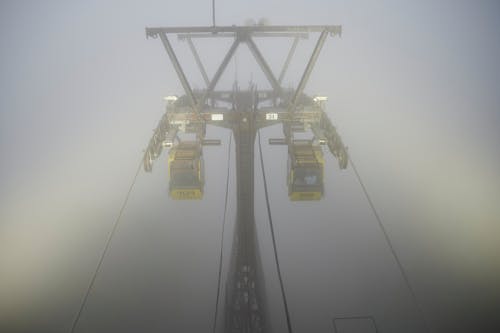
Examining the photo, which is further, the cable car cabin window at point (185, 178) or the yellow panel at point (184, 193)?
the yellow panel at point (184, 193)

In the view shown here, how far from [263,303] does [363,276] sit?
12670mm

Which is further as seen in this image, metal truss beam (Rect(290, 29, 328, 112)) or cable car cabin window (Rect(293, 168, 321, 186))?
cable car cabin window (Rect(293, 168, 321, 186))

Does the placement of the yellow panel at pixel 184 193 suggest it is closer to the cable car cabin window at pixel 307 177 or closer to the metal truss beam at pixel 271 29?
the cable car cabin window at pixel 307 177

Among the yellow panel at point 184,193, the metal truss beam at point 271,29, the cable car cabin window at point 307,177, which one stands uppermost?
the metal truss beam at point 271,29

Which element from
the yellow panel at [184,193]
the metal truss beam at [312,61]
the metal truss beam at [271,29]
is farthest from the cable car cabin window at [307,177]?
the metal truss beam at [271,29]

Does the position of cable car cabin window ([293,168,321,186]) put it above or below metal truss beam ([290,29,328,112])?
below

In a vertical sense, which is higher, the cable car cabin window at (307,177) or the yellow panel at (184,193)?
the cable car cabin window at (307,177)

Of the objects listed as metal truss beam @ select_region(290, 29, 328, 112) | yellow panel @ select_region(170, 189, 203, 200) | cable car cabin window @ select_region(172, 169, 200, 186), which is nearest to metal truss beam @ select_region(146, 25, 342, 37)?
metal truss beam @ select_region(290, 29, 328, 112)

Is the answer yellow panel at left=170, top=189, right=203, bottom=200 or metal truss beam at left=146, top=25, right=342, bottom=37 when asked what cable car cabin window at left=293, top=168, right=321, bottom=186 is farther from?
metal truss beam at left=146, top=25, right=342, bottom=37

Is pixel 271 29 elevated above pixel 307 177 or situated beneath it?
elevated above

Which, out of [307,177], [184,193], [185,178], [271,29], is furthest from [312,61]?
[184,193]

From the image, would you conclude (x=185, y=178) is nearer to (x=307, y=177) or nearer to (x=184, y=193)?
(x=184, y=193)

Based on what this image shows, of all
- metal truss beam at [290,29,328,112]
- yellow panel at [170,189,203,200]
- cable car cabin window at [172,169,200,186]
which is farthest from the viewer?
yellow panel at [170,189,203,200]

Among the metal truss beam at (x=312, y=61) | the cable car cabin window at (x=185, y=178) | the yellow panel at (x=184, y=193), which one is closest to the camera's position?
the metal truss beam at (x=312, y=61)
